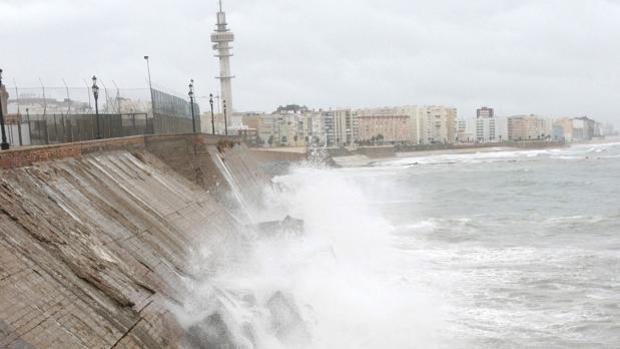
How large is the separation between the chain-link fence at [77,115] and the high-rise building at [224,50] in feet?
232

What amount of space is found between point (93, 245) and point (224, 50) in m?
96.5

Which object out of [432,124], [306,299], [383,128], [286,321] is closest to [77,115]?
[306,299]

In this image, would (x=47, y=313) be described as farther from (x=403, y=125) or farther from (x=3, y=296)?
(x=403, y=125)

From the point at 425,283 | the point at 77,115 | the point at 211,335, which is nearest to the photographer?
the point at 211,335

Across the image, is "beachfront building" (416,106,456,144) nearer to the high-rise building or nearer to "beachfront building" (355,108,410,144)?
→ "beachfront building" (355,108,410,144)

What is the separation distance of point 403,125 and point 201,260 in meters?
163

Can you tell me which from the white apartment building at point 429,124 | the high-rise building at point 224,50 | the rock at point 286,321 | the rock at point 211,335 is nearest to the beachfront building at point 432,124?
the white apartment building at point 429,124

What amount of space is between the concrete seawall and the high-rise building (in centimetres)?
8217

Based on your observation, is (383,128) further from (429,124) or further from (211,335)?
(211,335)

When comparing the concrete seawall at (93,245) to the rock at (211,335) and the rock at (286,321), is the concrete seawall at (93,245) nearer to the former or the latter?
the rock at (211,335)

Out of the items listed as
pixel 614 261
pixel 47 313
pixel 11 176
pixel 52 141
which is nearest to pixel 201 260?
pixel 11 176

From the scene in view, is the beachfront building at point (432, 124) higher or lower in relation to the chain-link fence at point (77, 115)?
lower

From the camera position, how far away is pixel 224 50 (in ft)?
340

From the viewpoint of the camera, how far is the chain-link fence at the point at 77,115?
1883 centimetres
